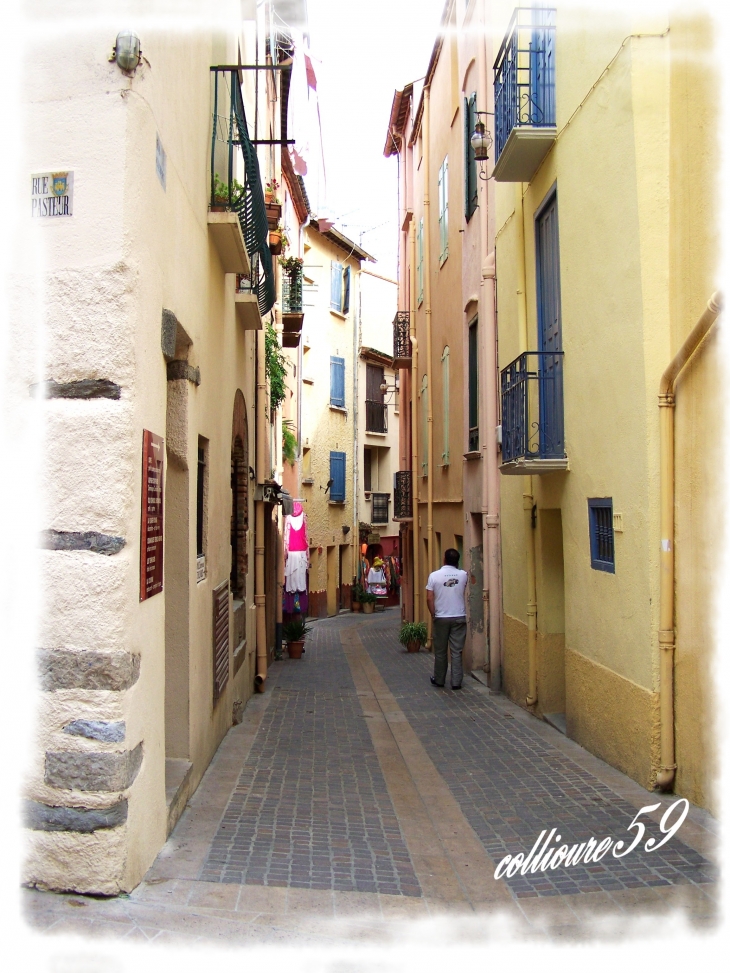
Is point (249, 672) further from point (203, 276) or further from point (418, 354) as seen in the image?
point (418, 354)

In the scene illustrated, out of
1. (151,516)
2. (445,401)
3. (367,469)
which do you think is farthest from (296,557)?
(367,469)

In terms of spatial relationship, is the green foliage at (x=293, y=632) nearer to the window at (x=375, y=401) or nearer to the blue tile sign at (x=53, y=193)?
the blue tile sign at (x=53, y=193)

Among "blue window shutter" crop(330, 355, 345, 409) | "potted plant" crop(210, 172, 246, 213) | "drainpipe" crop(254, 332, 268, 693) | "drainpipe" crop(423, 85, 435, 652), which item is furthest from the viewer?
"blue window shutter" crop(330, 355, 345, 409)

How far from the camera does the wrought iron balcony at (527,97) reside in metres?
8.66

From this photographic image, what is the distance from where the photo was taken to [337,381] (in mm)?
31859

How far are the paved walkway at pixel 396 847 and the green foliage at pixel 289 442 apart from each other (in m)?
14.8

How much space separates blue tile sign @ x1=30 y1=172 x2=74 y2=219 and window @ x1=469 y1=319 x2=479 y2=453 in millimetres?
9903

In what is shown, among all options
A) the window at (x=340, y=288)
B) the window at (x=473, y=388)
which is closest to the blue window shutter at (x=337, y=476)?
the window at (x=340, y=288)

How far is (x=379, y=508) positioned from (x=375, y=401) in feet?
13.5

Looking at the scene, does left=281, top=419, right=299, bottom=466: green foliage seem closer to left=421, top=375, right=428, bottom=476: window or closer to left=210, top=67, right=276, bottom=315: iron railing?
left=421, top=375, right=428, bottom=476: window

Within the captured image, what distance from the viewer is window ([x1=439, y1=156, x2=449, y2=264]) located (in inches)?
637

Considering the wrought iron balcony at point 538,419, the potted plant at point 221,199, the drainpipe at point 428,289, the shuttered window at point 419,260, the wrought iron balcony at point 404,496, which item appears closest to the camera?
the potted plant at point 221,199

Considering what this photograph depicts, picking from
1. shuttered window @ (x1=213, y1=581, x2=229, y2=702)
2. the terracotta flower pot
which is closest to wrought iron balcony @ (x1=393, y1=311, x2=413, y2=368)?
the terracotta flower pot

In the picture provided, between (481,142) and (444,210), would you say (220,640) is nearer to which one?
(481,142)
